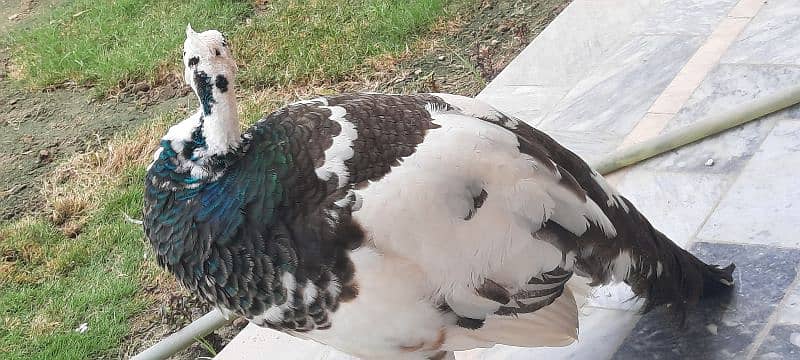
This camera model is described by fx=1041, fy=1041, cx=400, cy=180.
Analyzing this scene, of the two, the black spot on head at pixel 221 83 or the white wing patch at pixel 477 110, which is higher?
the black spot on head at pixel 221 83

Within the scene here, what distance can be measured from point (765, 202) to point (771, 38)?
963 mm

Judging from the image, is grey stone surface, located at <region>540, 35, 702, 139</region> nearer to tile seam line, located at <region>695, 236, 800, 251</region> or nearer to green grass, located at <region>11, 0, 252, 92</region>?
tile seam line, located at <region>695, 236, 800, 251</region>

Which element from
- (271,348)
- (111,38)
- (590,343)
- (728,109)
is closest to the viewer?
(590,343)

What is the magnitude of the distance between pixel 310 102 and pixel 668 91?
1504 mm

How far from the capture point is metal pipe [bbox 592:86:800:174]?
2.95m

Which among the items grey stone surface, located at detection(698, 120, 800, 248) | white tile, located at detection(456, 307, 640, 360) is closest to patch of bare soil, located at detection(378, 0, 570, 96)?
grey stone surface, located at detection(698, 120, 800, 248)

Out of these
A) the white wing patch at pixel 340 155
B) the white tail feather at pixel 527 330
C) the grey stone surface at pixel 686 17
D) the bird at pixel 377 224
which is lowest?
the grey stone surface at pixel 686 17

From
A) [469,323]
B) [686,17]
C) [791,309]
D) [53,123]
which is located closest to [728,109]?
[686,17]

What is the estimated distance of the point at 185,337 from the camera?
283cm

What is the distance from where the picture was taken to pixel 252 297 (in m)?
2.02

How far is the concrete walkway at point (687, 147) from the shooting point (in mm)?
2377

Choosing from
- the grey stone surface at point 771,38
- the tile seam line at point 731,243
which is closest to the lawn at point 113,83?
the grey stone surface at point 771,38

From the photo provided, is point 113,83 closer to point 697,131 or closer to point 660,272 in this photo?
point 697,131

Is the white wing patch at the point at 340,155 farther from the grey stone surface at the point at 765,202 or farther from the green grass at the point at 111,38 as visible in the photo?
the green grass at the point at 111,38
